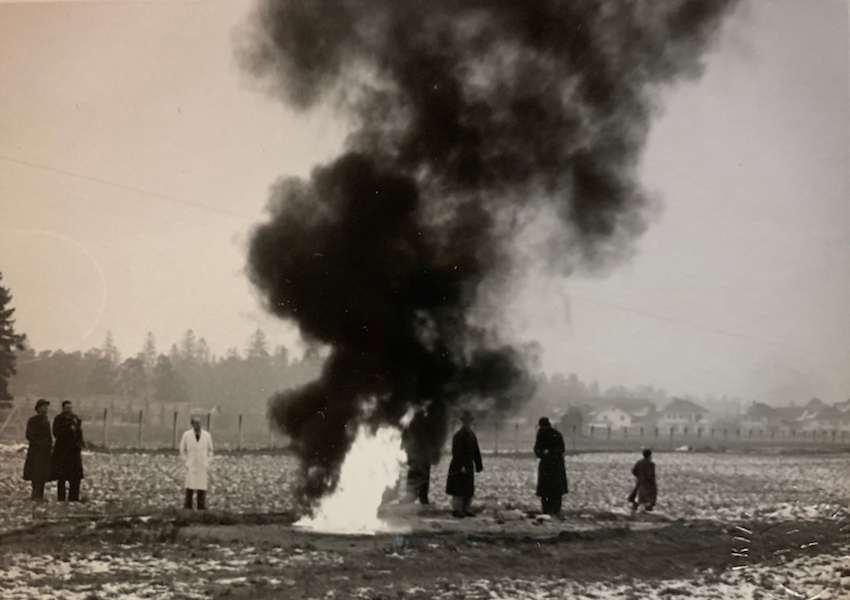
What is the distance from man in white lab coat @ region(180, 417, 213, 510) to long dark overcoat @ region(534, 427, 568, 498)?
3.23m

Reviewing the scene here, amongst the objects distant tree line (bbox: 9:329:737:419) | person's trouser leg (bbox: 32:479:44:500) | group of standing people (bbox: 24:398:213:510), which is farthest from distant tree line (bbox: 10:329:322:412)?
person's trouser leg (bbox: 32:479:44:500)

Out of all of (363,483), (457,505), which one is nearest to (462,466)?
(457,505)

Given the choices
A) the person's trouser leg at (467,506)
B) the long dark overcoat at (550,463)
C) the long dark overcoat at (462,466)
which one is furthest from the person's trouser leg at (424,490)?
the long dark overcoat at (550,463)

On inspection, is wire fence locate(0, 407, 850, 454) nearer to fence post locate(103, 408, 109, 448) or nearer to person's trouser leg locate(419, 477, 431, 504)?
fence post locate(103, 408, 109, 448)

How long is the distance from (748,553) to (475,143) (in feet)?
15.0

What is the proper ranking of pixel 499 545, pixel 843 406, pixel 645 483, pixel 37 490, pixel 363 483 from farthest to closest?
pixel 645 483, pixel 363 483, pixel 37 490, pixel 843 406, pixel 499 545

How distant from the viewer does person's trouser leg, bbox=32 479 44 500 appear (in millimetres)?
6812

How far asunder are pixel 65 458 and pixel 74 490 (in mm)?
321

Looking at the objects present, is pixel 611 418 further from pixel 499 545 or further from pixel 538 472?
pixel 499 545

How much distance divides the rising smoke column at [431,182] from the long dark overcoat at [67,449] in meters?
1.97

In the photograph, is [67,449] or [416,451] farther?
[416,451]

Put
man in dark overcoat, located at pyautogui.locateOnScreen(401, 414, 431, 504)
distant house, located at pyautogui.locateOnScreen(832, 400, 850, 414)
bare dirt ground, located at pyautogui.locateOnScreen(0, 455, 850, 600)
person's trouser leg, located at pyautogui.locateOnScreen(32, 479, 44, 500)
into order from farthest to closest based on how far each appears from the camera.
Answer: man in dark overcoat, located at pyautogui.locateOnScreen(401, 414, 431, 504), person's trouser leg, located at pyautogui.locateOnScreen(32, 479, 44, 500), distant house, located at pyautogui.locateOnScreen(832, 400, 850, 414), bare dirt ground, located at pyautogui.locateOnScreen(0, 455, 850, 600)

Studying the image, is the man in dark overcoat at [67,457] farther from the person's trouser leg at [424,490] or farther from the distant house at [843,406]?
the distant house at [843,406]

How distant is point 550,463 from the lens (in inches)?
275
